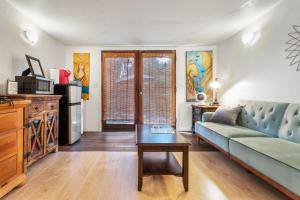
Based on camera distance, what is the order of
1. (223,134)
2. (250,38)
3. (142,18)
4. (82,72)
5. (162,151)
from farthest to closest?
(82,72) → (250,38) → (142,18) → (223,134) → (162,151)

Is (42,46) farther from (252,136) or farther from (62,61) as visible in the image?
(252,136)

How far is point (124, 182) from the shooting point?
7.32 feet

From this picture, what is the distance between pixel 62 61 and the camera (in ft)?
16.1

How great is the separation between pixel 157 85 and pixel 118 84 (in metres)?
0.99

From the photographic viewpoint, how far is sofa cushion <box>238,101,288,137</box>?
2643 mm

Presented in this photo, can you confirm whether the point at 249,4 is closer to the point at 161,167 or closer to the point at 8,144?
the point at 161,167

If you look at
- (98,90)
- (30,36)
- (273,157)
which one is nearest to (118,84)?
(98,90)

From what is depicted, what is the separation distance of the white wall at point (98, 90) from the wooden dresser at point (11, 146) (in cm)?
297

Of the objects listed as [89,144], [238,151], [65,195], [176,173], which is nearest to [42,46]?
[89,144]

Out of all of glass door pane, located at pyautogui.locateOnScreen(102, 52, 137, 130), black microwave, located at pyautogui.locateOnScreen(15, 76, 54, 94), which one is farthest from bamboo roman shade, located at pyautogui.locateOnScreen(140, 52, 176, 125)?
black microwave, located at pyautogui.locateOnScreen(15, 76, 54, 94)

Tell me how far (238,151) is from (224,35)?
2.89 meters

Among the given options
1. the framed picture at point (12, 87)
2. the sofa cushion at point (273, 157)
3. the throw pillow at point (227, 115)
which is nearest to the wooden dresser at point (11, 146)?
the framed picture at point (12, 87)

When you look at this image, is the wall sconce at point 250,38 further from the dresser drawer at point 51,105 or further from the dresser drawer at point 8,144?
the dresser drawer at point 8,144

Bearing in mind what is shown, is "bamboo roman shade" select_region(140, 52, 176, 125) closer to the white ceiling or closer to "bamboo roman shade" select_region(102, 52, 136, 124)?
"bamboo roman shade" select_region(102, 52, 136, 124)
